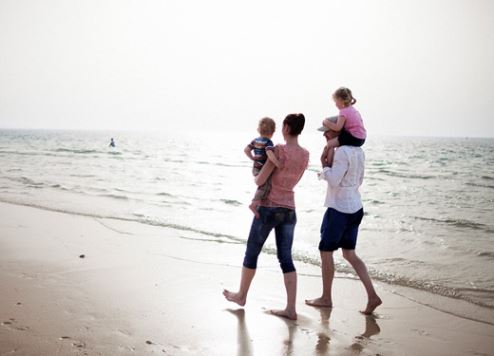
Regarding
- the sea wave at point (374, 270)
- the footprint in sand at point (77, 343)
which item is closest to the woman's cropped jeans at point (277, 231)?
the footprint in sand at point (77, 343)

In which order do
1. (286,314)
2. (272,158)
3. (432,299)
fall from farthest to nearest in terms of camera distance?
(432,299), (286,314), (272,158)

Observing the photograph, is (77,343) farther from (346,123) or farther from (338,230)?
(346,123)

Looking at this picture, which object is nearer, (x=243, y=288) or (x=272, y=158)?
(x=272, y=158)

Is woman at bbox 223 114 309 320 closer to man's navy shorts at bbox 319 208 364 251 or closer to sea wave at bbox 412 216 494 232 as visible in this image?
man's navy shorts at bbox 319 208 364 251

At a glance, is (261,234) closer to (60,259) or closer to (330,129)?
(330,129)

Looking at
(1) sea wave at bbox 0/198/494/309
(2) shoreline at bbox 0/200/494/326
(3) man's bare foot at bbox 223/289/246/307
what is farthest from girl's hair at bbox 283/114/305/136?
(1) sea wave at bbox 0/198/494/309

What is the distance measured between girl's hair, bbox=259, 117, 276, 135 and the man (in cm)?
62

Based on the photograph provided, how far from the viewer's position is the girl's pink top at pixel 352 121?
4.24 meters

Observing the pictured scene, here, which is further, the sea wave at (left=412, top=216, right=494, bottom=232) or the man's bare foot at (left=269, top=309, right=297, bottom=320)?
the sea wave at (left=412, top=216, right=494, bottom=232)

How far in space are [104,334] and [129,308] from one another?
0.69 meters

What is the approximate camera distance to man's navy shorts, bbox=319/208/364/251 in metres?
4.46

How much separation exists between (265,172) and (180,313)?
170 centimetres

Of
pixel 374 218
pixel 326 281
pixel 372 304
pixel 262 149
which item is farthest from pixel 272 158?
pixel 374 218

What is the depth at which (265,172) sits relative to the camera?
4.08 metres
